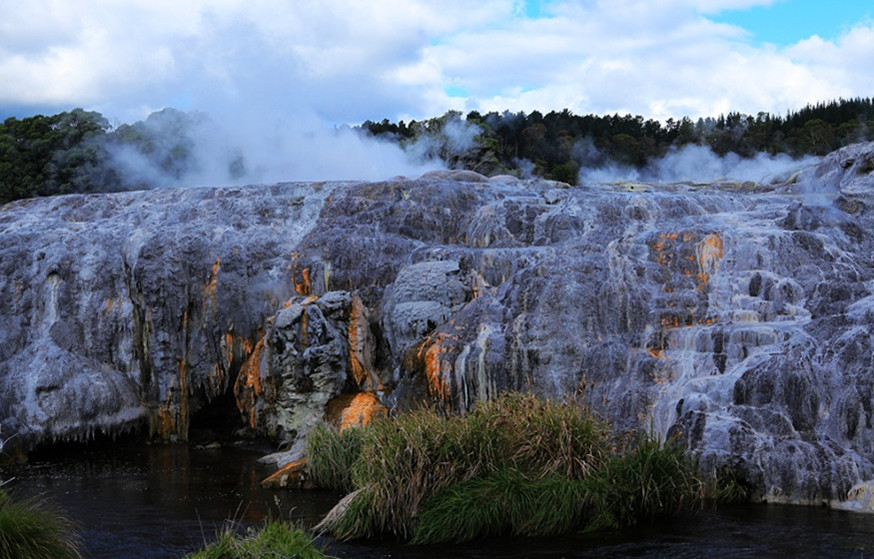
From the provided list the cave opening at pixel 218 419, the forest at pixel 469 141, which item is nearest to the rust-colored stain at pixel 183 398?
the cave opening at pixel 218 419

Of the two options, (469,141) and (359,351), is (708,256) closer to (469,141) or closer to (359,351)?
(359,351)

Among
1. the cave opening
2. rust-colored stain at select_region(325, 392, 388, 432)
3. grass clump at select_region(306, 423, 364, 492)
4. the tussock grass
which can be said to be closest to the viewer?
the tussock grass

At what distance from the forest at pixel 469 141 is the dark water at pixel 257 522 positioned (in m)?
22.4

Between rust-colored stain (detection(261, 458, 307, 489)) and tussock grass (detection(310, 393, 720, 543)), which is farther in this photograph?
rust-colored stain (detection(261, 458, 307, 489))

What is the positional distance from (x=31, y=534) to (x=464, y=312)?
9458 millimetres

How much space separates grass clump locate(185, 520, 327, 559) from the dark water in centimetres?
118

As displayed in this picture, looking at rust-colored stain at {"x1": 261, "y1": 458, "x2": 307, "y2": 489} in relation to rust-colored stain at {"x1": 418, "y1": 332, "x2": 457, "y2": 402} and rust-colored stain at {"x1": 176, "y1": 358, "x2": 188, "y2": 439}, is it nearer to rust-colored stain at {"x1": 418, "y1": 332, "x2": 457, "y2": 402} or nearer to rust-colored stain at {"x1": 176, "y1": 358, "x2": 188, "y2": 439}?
rust-colored stain at {"x1": 418, "y1": 332, "x2": 457, "y2": 402}

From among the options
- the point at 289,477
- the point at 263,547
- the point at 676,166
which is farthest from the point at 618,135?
the point at 263,547

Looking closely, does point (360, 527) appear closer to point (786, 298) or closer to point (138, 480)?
point (138, 480)

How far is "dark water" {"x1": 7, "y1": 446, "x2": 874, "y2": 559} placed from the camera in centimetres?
1080

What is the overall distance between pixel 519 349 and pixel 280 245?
701 cm

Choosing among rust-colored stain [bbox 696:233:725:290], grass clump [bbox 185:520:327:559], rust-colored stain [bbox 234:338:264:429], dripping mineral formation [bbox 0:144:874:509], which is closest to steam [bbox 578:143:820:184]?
dripping mineral formation [bbox 0:144:874:509]

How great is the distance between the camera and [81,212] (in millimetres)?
23641

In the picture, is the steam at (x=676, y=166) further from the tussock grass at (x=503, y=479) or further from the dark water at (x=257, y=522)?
the tussock grass at (x=503, y=479)
